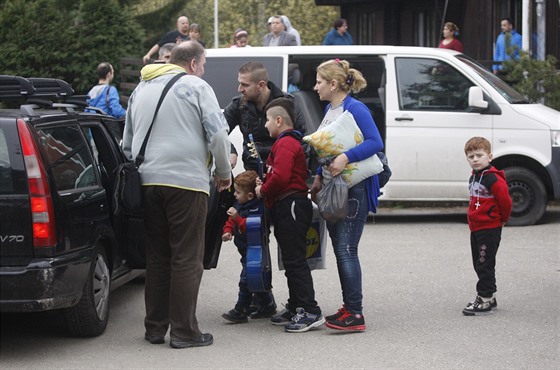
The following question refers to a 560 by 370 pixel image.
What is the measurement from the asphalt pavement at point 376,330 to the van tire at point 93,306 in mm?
89

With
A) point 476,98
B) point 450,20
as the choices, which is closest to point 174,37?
point 476,98

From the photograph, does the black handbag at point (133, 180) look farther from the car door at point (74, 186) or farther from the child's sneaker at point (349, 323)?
the child's sneaker at point (349, 323)

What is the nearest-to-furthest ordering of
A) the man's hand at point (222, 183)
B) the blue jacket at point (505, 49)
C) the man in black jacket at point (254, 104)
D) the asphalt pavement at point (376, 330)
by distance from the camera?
the asphalt pavement at point (376, 330) < the man's hand at point (222, 183) < the man in black jacket at point (254, 104) < the blue jacket at point (505, 49)

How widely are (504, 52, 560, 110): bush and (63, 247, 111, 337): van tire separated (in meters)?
8.40

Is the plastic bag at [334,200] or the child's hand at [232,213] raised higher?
the plastic bag at [334,200]

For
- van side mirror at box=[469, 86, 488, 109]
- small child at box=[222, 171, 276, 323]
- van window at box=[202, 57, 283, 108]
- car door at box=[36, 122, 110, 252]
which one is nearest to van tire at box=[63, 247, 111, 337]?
car door at box=[36, 122, 110, 252]

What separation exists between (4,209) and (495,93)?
24.8ft

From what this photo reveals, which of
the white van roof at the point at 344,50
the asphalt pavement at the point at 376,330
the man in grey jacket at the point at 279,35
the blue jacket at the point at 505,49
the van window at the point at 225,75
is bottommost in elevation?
the asphalt pavement at the point at 376,330

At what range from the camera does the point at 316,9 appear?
3531cm

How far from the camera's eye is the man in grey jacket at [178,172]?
711 cm

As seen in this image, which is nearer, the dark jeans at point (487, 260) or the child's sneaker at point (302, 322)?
the child's sneaker at point (302, 322)

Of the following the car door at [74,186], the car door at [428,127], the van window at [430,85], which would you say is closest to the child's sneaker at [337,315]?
the car door at [74,186]

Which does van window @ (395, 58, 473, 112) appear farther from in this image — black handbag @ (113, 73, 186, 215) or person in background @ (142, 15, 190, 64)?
black handbag @ (113, 73, 186, 215)

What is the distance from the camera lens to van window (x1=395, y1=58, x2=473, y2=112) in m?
13.0
